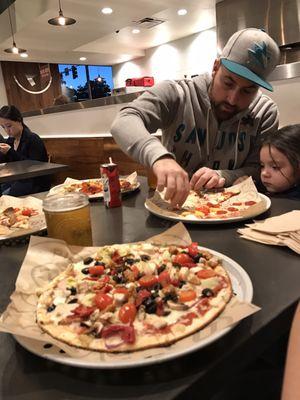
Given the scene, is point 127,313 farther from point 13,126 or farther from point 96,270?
point 13,126

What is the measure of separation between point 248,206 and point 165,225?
347mm

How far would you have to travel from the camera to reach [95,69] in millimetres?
10430

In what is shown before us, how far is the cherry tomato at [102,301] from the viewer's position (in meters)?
0.66

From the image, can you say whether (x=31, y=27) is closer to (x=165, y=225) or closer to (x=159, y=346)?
(x=165, y=225)

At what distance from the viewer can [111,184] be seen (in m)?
1.38

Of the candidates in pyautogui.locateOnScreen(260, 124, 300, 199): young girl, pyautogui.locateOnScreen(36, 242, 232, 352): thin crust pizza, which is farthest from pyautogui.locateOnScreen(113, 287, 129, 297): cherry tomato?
pyautogui.locateOnScreen(260, 124, 300, 199): young girl

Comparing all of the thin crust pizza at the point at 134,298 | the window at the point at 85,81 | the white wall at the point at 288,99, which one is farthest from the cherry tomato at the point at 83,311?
the window at the point at 85,81

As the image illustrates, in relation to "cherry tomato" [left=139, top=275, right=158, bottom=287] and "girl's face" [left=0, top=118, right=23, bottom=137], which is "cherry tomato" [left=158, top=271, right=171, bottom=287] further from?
"girl's face" [left=0, top=118, right=23, bottom=137]

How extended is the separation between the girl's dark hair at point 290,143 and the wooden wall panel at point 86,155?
1968 mm

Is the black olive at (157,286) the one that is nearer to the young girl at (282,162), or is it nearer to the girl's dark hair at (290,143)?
the young girl at (282,162)

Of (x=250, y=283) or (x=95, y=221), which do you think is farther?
(x=95, y=221)

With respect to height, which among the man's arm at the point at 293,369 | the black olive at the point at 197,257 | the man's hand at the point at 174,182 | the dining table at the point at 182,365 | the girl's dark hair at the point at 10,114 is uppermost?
the girl's dark hair at the point at 10,114

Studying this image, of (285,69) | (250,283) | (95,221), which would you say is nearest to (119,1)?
(285,69)

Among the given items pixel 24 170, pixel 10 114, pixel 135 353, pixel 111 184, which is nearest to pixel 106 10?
pixel 10 114
